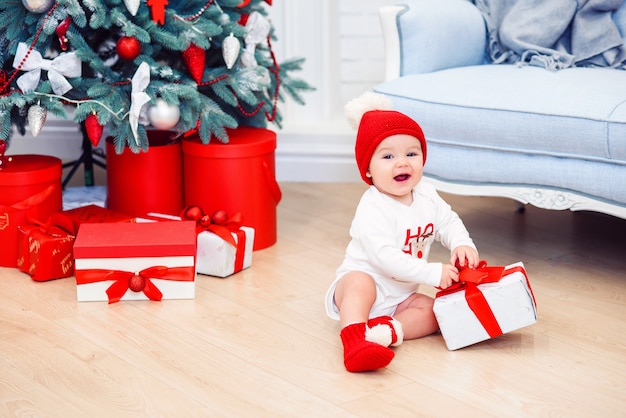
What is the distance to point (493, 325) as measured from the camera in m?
1.68

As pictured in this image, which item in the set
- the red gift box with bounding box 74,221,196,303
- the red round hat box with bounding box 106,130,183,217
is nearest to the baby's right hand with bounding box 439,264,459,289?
the red gift box with bounding box 74,221,196,303

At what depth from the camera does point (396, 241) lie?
175cm

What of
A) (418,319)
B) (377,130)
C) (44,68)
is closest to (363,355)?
(418,319)

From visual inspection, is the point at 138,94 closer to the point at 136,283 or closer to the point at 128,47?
the point at 128,47

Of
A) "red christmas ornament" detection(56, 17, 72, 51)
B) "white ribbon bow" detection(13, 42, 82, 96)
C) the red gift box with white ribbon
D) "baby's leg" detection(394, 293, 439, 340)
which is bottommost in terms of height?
"baby's leg" detection(394, 293, 439, 340)

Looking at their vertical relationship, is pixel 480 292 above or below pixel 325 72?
below

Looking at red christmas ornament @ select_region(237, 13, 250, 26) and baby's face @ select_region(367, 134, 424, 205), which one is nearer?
baby's face @ select_region(367, 134, 424, 205)

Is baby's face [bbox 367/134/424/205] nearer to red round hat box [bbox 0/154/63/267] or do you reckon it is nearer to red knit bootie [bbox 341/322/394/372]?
red knit bootie [bbox 341/322/394/372]

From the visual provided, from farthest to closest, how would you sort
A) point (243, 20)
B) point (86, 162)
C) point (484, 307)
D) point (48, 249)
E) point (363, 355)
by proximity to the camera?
point (86, 162), point (243, 20), point (48, 249), point (484, 307), point (363, 355)

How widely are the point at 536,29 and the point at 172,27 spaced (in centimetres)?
99

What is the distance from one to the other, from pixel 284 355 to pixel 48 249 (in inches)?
28.1

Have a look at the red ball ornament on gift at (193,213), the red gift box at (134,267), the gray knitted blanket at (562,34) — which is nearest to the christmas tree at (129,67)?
the red ball ornament on gift at (193,213)

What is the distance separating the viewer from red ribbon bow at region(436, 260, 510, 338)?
1662 mm

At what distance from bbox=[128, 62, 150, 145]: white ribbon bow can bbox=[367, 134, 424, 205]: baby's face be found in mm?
667
